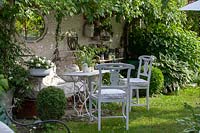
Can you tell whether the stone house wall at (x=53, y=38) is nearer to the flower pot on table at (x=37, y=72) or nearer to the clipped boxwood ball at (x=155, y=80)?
the flower pot on table at (x=37, y=72)

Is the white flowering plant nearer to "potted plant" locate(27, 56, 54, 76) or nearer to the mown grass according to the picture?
"potted plant" locate(27, 56, 54, 76)

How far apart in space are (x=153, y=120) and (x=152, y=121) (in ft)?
0.26

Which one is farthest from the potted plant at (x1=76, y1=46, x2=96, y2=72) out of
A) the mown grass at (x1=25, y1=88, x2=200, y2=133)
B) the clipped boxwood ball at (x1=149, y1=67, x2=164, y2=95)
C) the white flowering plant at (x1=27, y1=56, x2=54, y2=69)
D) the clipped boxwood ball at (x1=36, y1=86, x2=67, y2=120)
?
the clipped boxwood ball at (x1=149, y1=67, x2=164, y2=95)

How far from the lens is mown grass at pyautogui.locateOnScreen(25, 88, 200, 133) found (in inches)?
232

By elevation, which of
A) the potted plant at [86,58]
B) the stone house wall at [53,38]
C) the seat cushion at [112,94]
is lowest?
the seat cushion at [112,94]

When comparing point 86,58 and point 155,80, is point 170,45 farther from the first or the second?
point 86,58

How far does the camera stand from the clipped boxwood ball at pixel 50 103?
19.1ft

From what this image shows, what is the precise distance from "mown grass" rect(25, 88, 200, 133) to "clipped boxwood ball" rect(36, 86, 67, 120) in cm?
31

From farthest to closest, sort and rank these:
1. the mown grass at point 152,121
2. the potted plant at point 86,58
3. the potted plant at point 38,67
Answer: the potted plant at point 86,58 → the potted plant at point 38,67 → the mown grass at point 152,121

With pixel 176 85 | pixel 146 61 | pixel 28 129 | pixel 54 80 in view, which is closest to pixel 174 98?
pixel 176 85

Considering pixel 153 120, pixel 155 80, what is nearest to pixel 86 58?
pixel 153 120

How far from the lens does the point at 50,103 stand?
5.81 m

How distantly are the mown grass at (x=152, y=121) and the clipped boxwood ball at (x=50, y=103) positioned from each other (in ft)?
1.03

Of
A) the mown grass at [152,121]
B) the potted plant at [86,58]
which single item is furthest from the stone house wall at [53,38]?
the mown grass at [152,121]
